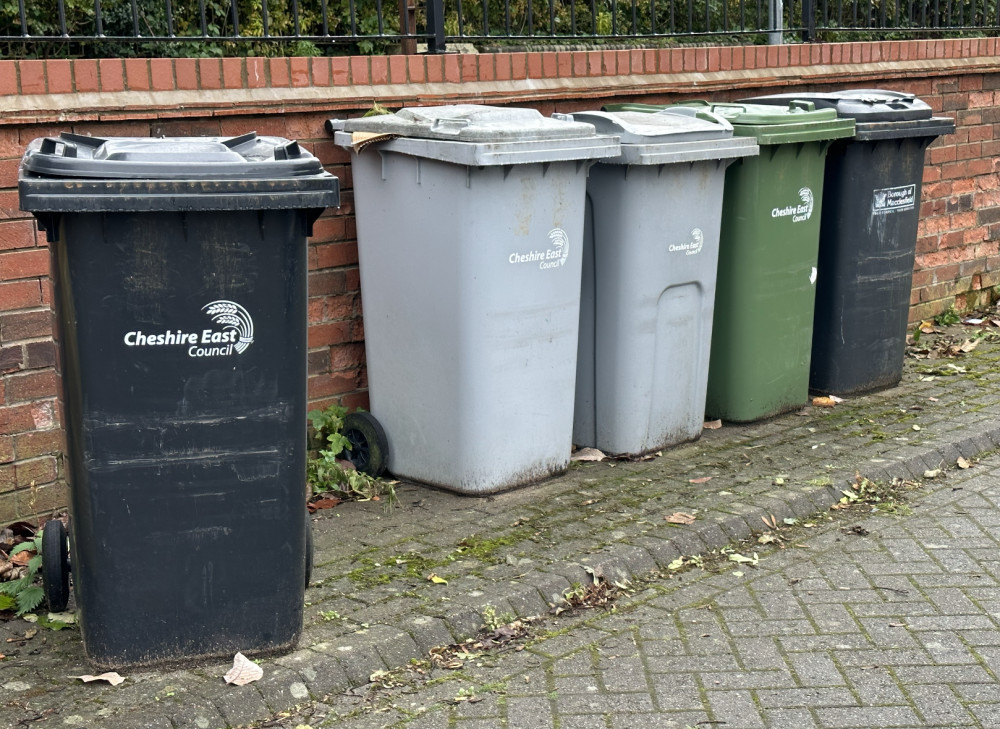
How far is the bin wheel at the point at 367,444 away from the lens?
17.2ft

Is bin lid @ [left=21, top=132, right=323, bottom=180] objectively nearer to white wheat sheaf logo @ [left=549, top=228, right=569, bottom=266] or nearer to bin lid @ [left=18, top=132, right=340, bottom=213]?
bin lid @ [left=18, top=132, right=340, bottom=213]

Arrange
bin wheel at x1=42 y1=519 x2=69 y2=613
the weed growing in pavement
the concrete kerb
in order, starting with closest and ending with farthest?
the concrete kerb < bin wheel at x1=42 y1=519 x2=69 y2=613 < the weed growing in pavement

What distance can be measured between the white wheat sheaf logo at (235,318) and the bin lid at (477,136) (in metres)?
1.44

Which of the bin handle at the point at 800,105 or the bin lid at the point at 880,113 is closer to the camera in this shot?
the bin handle at the point at 800,105

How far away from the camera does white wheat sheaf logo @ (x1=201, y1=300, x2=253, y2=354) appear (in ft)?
11.1

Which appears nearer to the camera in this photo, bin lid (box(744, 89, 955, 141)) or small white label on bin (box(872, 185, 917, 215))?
bin lid (box(744, 89, 955, 141))

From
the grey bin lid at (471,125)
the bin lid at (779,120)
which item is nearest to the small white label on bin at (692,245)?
the bin lid at (779,120)

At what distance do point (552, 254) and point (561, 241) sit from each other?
7cm

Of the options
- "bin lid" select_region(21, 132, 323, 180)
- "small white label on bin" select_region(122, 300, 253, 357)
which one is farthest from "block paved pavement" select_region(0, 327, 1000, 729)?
"bin lid" select_region(21, 132, 323, 180)

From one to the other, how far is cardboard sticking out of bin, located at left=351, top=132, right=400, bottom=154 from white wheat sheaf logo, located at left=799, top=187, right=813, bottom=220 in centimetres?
216

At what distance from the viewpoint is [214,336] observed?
11.1 ft

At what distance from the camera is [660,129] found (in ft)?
17.3

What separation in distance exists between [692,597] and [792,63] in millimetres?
4147

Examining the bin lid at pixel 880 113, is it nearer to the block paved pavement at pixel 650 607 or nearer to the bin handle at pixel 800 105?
the bin handle at pixel 800 105
